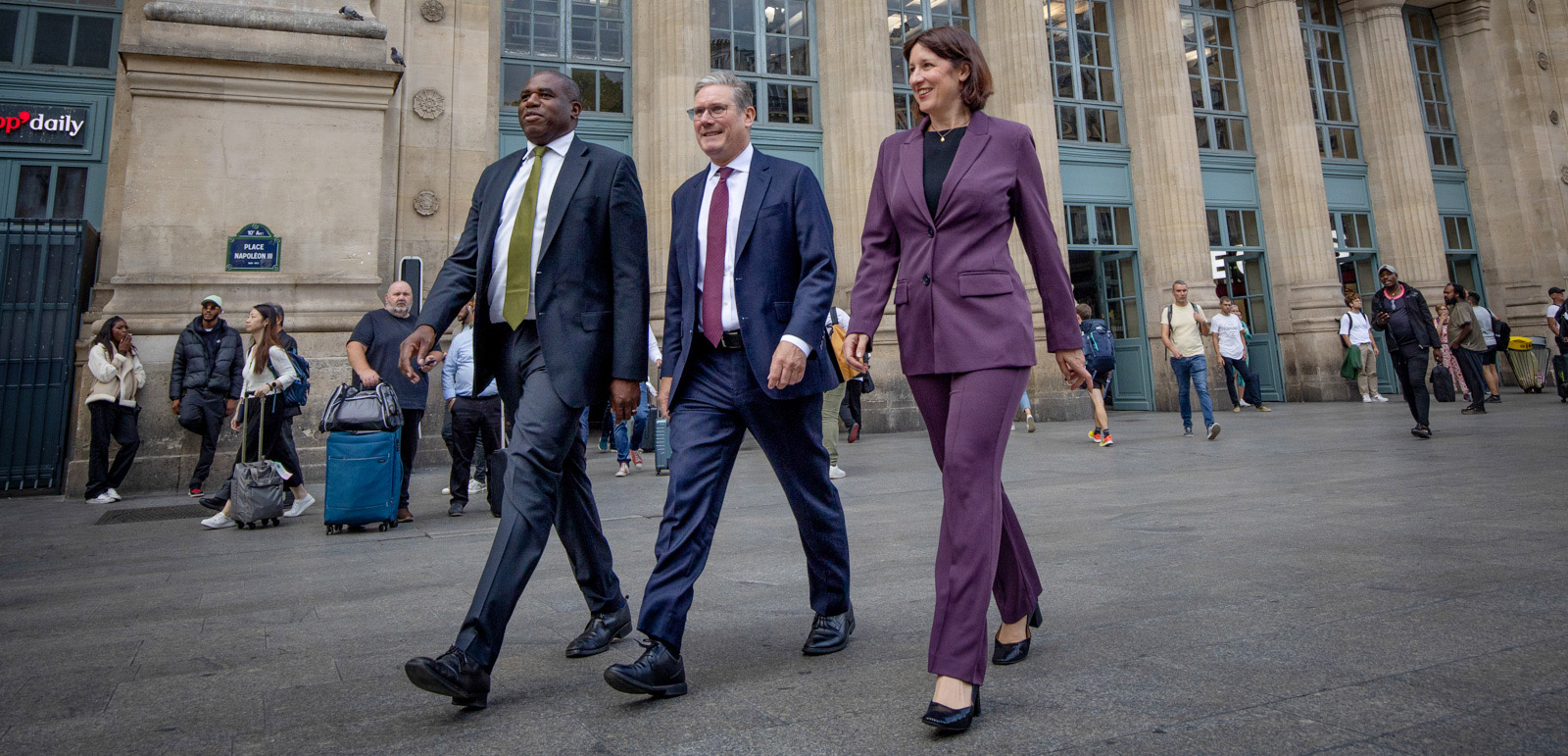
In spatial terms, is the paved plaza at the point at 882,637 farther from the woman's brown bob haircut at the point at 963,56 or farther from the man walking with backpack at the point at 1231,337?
the man walking with backpack at the point at 1231,337

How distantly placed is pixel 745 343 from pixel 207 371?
7.60m


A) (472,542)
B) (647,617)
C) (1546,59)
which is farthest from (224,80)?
(1546,59)

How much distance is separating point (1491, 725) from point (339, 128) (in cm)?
1128

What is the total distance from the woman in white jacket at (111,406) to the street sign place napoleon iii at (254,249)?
130 centimetres

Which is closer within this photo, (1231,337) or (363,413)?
(363,413)

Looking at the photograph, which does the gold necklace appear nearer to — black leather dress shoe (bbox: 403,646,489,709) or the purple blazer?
the purple blazer

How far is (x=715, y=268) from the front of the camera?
283 cm

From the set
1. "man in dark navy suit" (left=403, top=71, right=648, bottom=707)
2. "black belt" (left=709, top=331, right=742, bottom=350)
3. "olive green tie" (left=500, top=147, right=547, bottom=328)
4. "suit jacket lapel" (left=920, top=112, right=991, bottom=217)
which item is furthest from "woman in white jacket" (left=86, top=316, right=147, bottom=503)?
"suit jacket lapel" (left=920, top=112, right=991, bottom=217)

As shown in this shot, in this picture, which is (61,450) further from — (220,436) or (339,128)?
(339,128)

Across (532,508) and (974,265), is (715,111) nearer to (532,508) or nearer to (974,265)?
(974,265)

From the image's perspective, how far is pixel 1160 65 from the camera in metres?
17.9

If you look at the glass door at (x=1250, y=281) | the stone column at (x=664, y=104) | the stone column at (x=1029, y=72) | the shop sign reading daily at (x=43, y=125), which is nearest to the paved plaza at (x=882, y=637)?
the shop sign reading daily at (x=43, y=125)

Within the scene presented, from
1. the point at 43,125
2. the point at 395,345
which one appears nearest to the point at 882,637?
the point at 395,345

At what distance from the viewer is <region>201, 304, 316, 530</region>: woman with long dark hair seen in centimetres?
696
